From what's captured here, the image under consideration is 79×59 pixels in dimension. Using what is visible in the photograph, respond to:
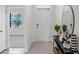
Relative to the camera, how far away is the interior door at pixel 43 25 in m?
1.77

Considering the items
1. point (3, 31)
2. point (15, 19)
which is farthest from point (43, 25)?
point (3, 31)

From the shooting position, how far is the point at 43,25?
1.79 metres

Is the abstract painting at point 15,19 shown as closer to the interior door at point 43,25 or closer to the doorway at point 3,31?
the doorway at point 3,31

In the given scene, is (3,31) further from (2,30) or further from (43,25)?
(43,25)

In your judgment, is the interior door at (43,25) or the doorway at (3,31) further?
the interior door at (43,25)

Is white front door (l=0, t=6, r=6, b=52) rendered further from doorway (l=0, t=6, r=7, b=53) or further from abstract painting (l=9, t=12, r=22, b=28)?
abstract painting (l=9, t=12, r=22, b=28)

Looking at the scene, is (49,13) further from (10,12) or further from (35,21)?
(10,12)

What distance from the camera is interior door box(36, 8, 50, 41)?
177 centimetres

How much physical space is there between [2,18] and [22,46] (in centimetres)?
55

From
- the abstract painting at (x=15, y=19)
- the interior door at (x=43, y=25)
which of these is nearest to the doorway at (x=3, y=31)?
the abstract painting at (x=15, y=19)

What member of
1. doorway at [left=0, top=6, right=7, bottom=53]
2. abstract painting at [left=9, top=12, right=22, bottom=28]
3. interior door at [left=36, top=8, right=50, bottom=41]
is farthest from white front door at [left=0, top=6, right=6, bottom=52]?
interior door at [left=36, top=8, right=50, bottom=41]

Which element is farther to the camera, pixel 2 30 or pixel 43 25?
pixel 43 25
